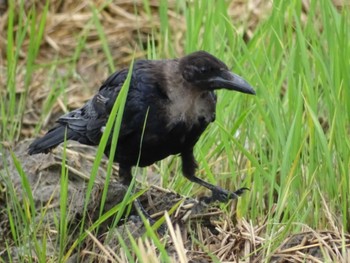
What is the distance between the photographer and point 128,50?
293 inches

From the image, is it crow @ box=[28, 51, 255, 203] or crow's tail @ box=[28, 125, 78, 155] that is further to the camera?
crow's tail @ box=[28, 125, 78, 155]

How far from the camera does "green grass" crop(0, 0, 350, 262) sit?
14.2 ft

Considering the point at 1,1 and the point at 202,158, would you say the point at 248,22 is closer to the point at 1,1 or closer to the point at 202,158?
the point at 1,1

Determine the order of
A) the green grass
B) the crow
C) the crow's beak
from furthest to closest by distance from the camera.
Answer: the crow
the crow's beak
the green grass

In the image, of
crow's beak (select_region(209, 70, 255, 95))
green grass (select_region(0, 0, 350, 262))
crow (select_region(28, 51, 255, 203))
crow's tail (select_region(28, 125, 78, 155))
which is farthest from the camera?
crow's tail (select_region(28, 125, 78, 155))

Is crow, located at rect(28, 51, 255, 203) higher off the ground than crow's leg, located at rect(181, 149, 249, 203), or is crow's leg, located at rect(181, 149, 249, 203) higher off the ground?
crow, located at rect(28, 51, 255, 203)

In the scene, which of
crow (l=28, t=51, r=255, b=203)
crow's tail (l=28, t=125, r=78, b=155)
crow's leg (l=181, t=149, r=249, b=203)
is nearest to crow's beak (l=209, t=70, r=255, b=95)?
crow (l=28, t=51, r=255, b=203)

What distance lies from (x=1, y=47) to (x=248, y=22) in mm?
1685

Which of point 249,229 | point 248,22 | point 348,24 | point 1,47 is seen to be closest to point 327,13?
point 348,24

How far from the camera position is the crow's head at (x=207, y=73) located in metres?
4.62

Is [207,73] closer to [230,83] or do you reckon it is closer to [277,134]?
[230,83]

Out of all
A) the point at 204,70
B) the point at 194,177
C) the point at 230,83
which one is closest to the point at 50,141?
the point at 194,177

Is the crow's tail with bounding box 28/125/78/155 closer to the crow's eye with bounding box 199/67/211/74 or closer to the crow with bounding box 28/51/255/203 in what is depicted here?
the crow with bounding box 28/51/255/203

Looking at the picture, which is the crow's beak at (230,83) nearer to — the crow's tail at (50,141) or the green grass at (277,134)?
the green grass at (277,134)
